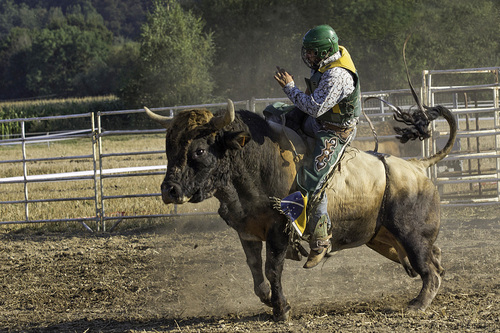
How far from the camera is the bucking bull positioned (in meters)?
4.35

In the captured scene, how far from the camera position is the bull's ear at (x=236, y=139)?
4398 millimetres

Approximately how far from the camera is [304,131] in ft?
16.4

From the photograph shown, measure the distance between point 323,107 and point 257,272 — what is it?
56.0 inches

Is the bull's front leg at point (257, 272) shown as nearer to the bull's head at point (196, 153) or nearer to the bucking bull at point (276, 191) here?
the bucking bull at point (276, 191)

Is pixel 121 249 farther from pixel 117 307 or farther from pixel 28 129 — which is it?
pixel 28 129

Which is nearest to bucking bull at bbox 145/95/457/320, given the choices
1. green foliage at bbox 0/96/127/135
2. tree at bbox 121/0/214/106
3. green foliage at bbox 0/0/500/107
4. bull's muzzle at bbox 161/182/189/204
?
bull's muzzle at bbox 161/182/189/204

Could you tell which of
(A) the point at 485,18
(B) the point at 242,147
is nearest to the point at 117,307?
(B) the point at 242,147

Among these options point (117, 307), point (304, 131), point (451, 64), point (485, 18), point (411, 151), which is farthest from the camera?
point (451, 64)

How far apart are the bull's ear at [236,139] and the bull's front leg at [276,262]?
69cm

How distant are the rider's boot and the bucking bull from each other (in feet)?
0.59

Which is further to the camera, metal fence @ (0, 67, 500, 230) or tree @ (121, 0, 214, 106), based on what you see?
tree @ (121, 0, 214, 106)

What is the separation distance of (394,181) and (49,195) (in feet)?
30.3

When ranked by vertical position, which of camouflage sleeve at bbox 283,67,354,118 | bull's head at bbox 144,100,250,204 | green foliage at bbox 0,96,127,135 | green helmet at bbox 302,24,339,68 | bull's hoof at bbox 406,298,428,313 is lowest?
bull's hoof at bbox 406,298,428,313

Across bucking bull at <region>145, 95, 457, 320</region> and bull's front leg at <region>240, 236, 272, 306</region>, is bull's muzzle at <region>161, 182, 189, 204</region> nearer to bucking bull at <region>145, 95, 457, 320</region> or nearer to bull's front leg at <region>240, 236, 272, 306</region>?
bucking bull at <region>145, 95, 457, 320</region>
